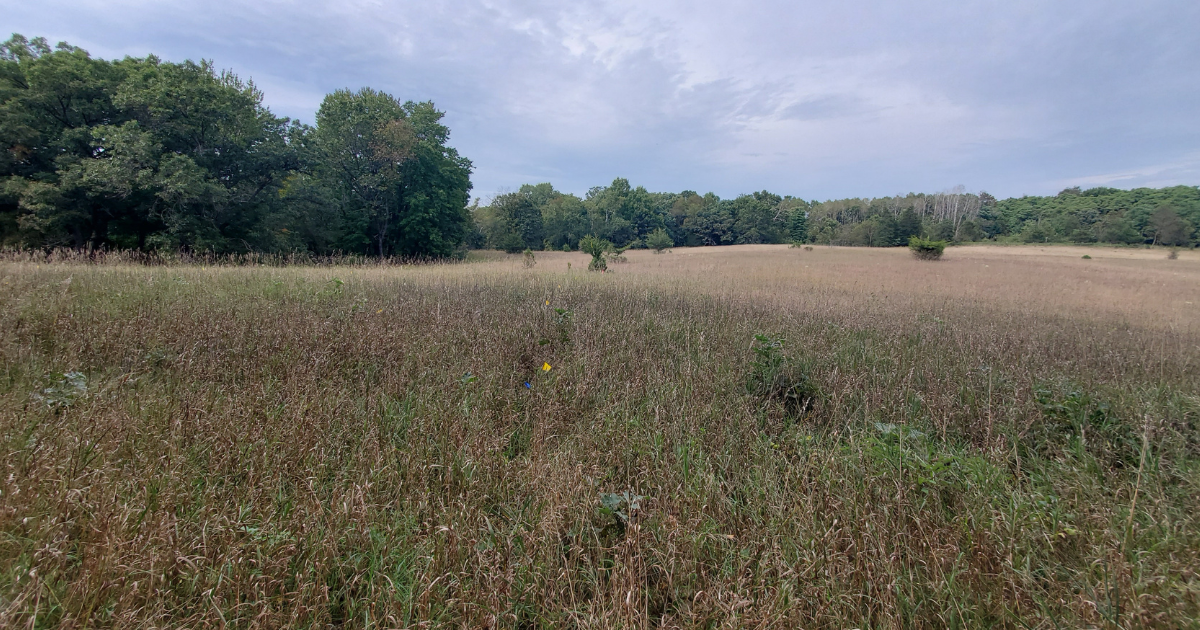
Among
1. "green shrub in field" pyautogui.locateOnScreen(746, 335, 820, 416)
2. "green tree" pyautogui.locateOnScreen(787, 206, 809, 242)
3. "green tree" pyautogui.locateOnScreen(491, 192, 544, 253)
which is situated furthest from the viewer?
"green tree" pyautogui.locateOnScreen(787, 206, 809, 242)

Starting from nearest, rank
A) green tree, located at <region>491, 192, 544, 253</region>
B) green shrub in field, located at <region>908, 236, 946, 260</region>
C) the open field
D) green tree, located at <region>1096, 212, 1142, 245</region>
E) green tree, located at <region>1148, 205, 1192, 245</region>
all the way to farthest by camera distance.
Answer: the open field, green shrub in field, located at <region>908, 236, 946, 260</region>, green tree, located at <region>1148, 205, 1192, 245</region>, green tree, located at <region>1096, 212, 1142, 245</region>, green tree, located at <region>491, 192, 544, 253</region>

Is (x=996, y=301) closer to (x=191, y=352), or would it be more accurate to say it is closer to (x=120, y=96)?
(x=191, y=352)

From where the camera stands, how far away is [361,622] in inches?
62.8

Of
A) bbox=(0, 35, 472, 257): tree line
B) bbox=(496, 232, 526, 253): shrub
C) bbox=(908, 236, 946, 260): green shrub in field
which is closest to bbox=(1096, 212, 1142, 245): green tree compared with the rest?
bbox=(908, 236, 946, 260): green shrub in field

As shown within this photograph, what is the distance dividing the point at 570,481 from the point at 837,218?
108 meters

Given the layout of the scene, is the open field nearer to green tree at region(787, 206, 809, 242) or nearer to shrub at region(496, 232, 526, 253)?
shrub at region(496, 232, 526, 253)

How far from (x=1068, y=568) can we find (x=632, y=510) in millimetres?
1883

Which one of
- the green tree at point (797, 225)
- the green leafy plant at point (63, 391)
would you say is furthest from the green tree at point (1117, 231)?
the green leafy plant at point (63, 391)

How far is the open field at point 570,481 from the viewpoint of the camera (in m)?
1.60

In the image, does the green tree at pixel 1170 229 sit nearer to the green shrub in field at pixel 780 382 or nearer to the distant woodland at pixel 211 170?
the distant woodland at pixel 211 170

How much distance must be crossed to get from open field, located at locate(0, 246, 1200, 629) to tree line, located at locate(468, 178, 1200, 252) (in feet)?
114

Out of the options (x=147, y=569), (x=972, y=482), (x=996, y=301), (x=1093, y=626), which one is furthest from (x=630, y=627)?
(x=996, y=301)

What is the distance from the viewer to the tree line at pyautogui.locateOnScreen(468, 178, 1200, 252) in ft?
150

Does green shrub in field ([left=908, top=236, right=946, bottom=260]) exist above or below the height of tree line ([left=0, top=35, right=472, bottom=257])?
below
